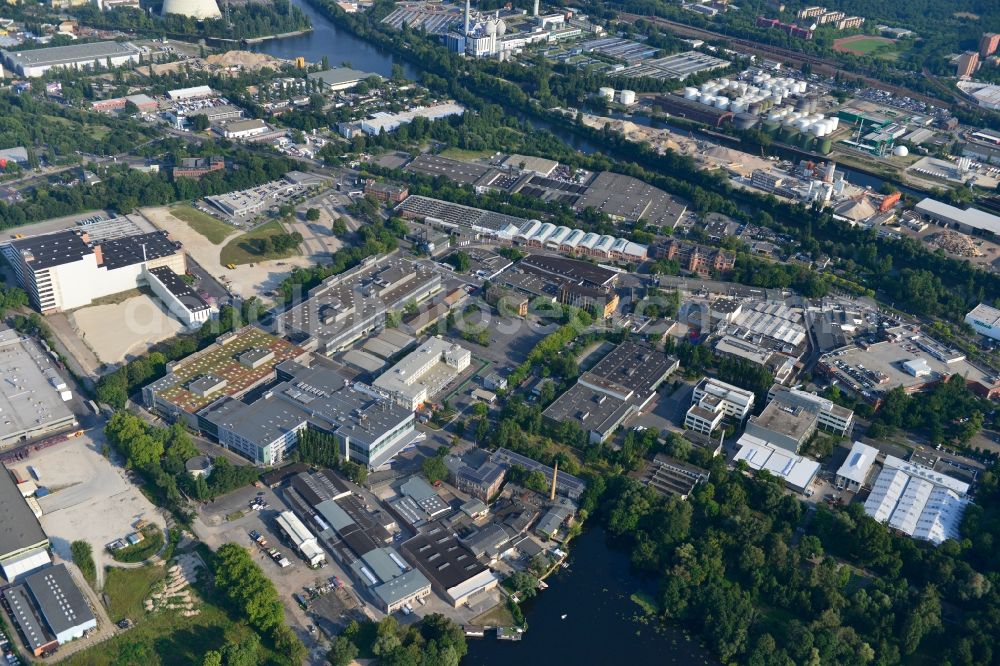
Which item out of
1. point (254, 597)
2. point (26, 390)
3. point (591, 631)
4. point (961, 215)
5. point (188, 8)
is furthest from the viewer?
point (188, 8)

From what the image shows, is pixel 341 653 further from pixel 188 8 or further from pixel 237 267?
pixel 188 8

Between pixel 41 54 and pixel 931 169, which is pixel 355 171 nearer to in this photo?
pixel 41 54

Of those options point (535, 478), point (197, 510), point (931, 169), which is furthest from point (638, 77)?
point (197, 510)

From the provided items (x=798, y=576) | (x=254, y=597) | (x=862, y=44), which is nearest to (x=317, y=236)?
(x=254, y=597)

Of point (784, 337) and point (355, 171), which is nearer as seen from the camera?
point (784, 337)

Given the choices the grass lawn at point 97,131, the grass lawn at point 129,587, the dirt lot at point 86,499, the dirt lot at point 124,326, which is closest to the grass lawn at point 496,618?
the grass lawn at point 129,587

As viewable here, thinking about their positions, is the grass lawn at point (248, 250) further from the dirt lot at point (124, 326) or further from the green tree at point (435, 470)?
the green tree at point (435, 470)
